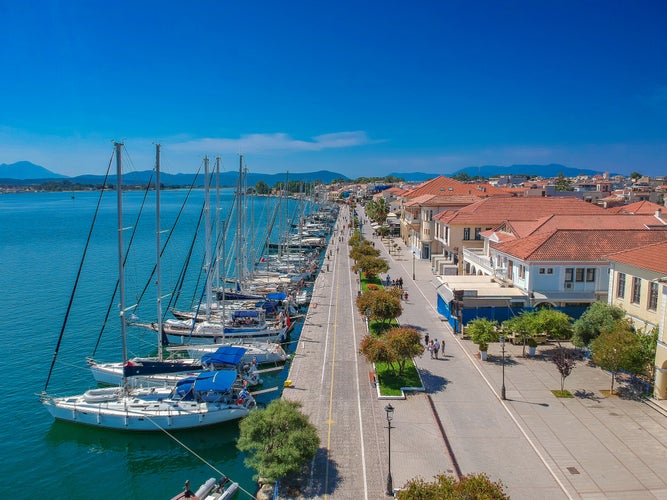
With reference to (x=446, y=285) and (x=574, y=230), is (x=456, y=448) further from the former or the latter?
(x=574, y=230)

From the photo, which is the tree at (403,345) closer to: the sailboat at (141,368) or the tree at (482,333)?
the tree at (482,333)

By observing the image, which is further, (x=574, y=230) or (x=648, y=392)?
(x=574, y=230)

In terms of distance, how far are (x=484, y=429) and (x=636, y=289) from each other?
1391 cm

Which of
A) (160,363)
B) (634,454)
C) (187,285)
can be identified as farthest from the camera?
(187,285)

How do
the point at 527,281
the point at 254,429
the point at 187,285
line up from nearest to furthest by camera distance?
the point at 254,429 < the point at 527,281 < the point at 187,285

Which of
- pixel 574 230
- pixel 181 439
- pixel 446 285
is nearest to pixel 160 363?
pixel 181 439

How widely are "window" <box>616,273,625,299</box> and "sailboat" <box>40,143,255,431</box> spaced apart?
867 inches

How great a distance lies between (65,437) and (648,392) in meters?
28.7

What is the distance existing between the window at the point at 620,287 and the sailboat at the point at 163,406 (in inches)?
867

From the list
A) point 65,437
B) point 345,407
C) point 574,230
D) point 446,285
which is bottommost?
point 65,437

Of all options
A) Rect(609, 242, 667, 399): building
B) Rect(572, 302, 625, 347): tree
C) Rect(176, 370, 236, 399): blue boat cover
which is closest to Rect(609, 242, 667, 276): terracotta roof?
Rect(609, 242, 667, 399): building

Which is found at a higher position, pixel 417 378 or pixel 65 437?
pixel 417 378

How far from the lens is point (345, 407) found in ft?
74.7

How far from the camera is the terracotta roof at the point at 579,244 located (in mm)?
34156
